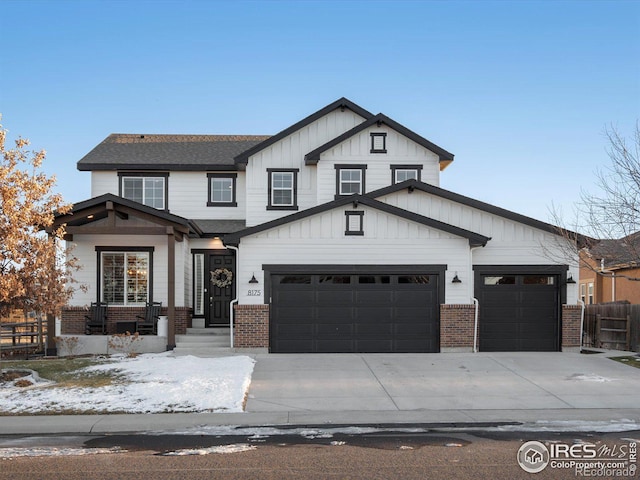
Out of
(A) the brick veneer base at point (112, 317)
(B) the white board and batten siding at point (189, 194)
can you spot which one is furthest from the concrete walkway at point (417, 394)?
(B) the white board and batten siding at point (189, 194)

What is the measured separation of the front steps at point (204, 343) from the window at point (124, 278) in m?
2.01

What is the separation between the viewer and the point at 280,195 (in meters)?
23.3

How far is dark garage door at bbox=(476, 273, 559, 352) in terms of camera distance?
19828 mm

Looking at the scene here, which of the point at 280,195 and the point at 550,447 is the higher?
the point at 280,195

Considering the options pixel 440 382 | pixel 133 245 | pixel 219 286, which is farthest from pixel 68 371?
pixel 440 382

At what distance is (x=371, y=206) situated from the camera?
19312mm

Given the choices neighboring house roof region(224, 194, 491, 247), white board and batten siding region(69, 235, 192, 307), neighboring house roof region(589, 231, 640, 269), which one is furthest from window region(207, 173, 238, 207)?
neighboring house roof region(589, 231, 640, 269)

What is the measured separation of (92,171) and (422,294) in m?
12.3

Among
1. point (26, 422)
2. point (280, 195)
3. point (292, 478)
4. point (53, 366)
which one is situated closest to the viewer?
point (292, 478)

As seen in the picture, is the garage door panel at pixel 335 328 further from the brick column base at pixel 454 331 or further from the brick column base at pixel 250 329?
the brick column base at pixel 454 331

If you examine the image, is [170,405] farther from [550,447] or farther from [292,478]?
[550,447]

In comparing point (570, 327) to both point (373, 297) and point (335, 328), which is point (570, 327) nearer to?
point (373, 297)

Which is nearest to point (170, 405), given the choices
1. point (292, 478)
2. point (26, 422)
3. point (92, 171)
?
point (26, 422)

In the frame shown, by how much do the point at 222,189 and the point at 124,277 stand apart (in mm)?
4848
